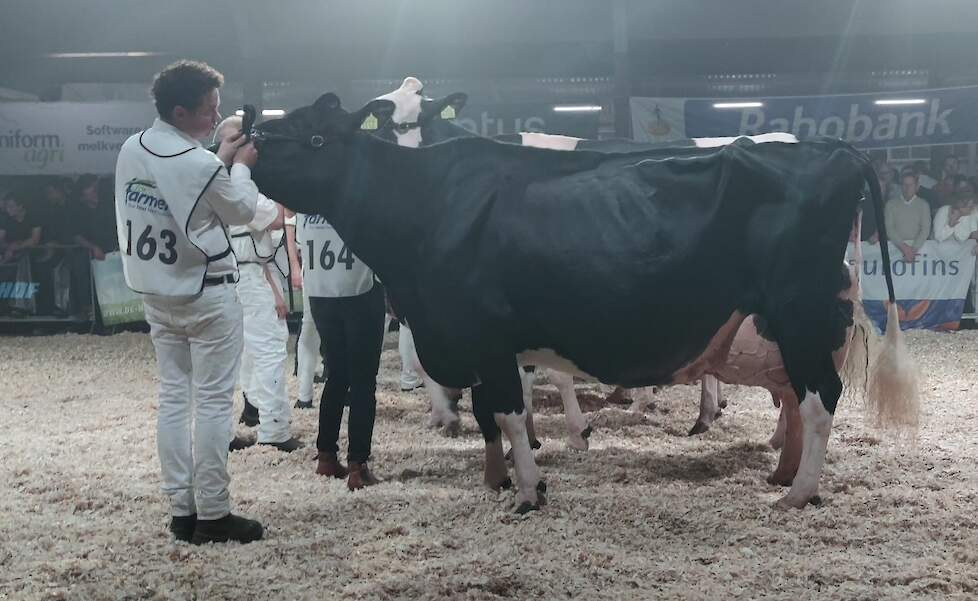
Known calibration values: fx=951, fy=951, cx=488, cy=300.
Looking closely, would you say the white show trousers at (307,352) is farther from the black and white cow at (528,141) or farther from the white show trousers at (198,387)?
the white show trousers at (198,387)

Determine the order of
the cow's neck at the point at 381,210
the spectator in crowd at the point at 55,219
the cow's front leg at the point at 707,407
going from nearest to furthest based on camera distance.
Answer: the cow's neck at the point at 381,210
the cow's front leg at the point at 707,407
the spectator in crowd at the point at 55,219

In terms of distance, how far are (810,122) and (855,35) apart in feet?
9.39

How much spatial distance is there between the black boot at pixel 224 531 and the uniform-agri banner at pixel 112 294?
26.6 feet

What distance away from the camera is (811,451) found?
421cm

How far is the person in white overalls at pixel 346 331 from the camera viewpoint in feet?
15.5

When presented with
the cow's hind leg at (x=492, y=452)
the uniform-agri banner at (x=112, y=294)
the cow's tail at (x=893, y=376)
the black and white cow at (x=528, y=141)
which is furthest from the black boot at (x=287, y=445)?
the uniform-agri banner at (x=112, y=294)

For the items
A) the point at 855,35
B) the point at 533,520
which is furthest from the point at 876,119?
the point at 533,520

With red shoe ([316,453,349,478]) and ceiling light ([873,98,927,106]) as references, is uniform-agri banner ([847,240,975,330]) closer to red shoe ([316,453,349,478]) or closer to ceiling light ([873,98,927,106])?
ceiling light ([873,98,927,106])

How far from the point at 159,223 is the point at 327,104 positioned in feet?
3.65

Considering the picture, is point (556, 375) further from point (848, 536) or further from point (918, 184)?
point (918, 184)

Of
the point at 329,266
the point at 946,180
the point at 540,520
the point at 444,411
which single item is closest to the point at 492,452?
the point at 540,520

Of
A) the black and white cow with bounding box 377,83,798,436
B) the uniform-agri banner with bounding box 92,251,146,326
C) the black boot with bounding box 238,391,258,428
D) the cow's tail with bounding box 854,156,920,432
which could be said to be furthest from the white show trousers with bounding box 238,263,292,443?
the uniform-agri banner with bounding box 92,251,146,326

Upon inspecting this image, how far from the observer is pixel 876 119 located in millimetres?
11281

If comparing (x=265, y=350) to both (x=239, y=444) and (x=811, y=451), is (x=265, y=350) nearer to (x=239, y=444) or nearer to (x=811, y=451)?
(x=239, y=444)
